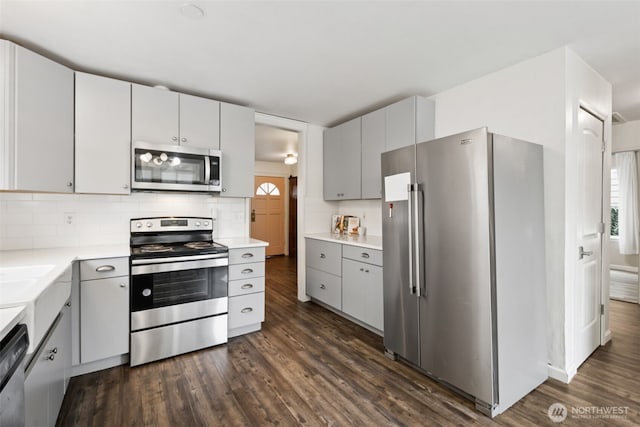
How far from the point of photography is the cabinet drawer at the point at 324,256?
3.38 metres

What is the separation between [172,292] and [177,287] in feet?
0.18

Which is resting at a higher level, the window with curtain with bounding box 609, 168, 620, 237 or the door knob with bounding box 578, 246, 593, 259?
the window with curtain with bounding box 609, 168, 620, 237

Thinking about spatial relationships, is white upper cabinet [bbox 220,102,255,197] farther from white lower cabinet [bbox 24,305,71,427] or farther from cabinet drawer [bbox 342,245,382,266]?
white lower cabinet [bbox 24,305,71,427]

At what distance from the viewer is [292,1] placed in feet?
5.43

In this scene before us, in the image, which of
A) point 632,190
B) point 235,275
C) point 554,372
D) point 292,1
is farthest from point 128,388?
point 632,190

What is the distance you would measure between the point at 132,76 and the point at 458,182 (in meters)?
2.88

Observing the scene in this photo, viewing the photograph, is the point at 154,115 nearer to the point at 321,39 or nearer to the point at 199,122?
the point at 199,122

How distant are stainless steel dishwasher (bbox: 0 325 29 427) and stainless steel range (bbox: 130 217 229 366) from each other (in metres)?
1.33

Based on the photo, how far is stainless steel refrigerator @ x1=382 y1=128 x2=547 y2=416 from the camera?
1.81m

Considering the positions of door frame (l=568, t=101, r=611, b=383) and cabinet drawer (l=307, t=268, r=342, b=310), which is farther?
cabinet drawer (l=307, t=268, r=342, b=310)

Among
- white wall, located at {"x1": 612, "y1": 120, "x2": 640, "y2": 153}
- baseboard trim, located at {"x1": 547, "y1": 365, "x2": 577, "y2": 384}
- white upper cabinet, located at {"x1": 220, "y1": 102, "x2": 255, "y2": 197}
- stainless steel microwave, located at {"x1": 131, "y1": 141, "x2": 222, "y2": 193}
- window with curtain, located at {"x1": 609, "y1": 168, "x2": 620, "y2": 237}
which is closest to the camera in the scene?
baseboard trim, located at {"x1": 547, "y1": 365, "x2": 577, "y2": 384}

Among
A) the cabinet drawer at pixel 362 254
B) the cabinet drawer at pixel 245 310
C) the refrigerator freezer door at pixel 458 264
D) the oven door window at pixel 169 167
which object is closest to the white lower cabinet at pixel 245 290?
the cabinet drawer at pixel 245 310

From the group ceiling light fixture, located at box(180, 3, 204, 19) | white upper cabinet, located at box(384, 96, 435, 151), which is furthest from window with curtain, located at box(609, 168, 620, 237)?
ceiling light fixture, located at box(180, 3, 204, 19)

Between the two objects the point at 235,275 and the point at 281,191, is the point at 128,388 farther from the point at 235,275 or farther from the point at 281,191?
the point at 281,191
